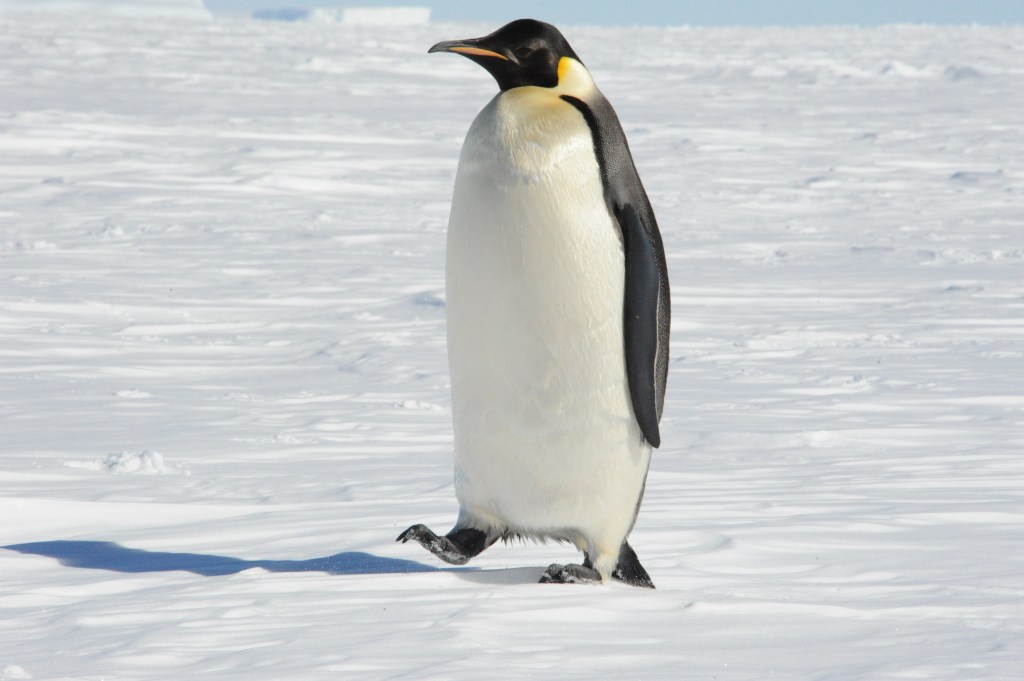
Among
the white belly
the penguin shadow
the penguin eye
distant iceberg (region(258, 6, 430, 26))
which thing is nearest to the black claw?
the penguin shadow

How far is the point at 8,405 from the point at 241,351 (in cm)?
138

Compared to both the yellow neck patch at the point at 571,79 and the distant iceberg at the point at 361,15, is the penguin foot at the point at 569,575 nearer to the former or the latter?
the yellow neck patch at the point at 571,79

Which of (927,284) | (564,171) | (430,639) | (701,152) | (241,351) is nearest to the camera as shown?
(430,639)

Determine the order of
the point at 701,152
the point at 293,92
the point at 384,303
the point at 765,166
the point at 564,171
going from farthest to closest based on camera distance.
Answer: the point at 293,92, the point at 701,152, the point at 765,166, the point at 384,303, the point at 564,171

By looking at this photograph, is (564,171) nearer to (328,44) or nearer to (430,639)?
(430,639)

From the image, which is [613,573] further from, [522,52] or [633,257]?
[522,52]

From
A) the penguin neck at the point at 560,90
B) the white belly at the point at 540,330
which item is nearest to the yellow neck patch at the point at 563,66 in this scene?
the penguin neck at the point at 560,90

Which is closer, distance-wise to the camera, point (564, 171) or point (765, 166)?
point (564, 171)

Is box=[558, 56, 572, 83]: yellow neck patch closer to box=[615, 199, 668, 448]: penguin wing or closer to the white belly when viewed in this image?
the white belly

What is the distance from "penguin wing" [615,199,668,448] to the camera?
2.69 metres

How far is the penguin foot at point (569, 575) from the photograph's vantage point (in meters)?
2.59

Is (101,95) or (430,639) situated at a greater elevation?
(430,639)

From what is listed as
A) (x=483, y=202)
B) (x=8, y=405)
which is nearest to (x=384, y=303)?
(x=8, y=405)

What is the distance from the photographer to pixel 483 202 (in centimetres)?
266
